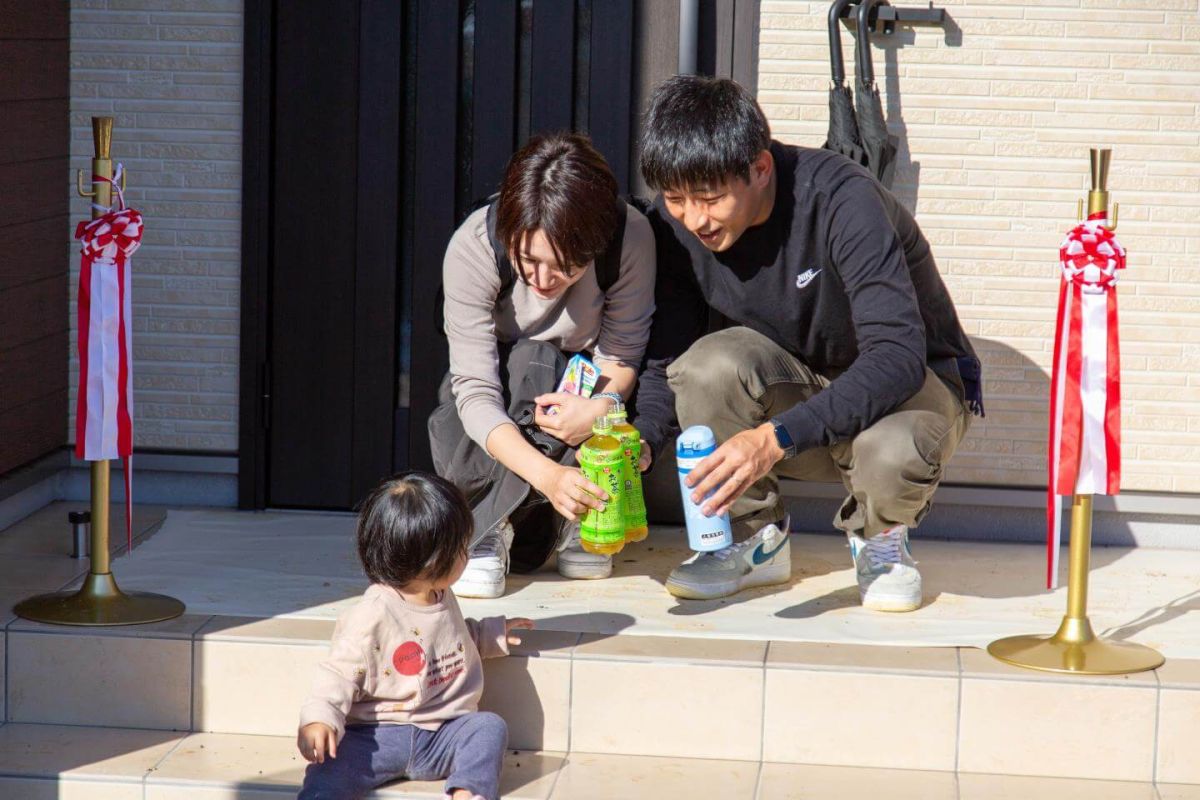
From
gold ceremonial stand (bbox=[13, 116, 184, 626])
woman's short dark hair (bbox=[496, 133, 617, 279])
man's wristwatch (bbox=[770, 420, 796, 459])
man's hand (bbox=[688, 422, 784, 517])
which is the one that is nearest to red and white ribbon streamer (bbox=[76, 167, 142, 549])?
gold ceremonial stand (bbox=[13, 116, 184, 626])

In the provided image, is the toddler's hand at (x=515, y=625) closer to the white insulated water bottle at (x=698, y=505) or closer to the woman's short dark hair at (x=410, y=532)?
the woman's short dark hair at (x=410, y=532)

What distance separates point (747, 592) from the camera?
3631 mm

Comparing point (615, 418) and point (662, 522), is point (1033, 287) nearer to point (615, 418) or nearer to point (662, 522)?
point (662, 522)

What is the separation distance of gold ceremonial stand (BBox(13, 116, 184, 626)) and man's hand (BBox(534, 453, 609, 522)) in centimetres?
87

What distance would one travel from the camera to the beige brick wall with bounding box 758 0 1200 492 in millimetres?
4000

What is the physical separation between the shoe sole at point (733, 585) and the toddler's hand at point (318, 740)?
101cm

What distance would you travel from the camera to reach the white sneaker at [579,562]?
3.73 meters

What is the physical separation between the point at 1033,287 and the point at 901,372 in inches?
40.5

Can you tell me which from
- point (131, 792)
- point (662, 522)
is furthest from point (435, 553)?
point (662, 522)

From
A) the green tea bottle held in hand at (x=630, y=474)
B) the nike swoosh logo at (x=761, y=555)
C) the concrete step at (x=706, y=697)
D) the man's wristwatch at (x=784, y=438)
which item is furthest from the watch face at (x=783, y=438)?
the nike swoosh logo at (x=761, y=555)

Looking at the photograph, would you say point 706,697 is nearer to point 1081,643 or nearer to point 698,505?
point 698,505

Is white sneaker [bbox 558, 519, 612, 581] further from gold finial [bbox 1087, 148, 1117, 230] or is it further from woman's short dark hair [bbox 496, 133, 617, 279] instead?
gold finial [bbox 1087, 148, 1117, 230]

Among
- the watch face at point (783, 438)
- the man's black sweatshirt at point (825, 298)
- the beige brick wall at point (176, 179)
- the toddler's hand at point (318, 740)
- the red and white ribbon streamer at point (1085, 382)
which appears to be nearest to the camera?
the toddler's hand at point (318, 740)

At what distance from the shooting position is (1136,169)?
13.2ft
